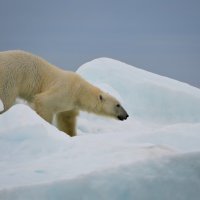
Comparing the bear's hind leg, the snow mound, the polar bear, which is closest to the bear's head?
the polar bear

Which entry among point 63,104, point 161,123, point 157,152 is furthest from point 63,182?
point 161,123

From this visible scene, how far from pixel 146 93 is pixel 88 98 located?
4.62 meters

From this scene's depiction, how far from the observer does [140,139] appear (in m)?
5.04

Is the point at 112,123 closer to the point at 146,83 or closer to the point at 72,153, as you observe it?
the point at 146,83

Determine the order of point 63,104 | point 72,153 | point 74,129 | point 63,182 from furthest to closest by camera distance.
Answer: point 74,129
point 63,104
point 72,153
point 63,182

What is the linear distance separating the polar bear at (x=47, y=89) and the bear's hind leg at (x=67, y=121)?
0.02 m

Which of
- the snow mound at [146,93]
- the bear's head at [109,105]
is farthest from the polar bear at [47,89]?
the snow mound at [146,93]

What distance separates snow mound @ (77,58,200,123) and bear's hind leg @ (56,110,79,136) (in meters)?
3.77

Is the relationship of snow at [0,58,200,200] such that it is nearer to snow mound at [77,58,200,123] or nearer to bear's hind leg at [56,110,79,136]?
bear's hind leg at [56,110,79,136]

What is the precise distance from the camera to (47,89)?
920 cm

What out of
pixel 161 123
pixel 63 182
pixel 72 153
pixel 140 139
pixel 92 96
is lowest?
pixel 161 123

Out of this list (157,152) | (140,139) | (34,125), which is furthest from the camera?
(140,139)

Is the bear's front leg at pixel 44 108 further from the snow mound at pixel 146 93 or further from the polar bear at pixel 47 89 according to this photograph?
the snow mound at pixel 146 93

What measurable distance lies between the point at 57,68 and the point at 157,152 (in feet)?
21.2
